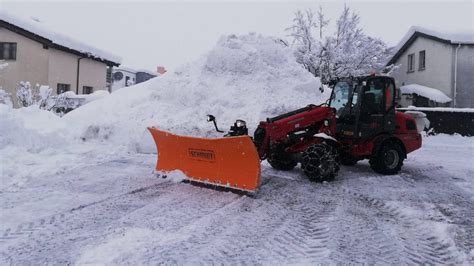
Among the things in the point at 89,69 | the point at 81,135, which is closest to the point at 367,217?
the point at 81,135

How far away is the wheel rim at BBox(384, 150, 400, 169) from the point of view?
328 inches

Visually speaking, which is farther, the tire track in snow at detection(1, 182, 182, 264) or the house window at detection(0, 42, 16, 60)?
the house window at detection(0, 42, 16, 60)

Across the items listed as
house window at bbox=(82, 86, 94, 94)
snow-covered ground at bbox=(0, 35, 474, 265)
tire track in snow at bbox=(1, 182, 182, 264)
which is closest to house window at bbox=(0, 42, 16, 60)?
house window at bbox=(82, 86, 94, 94)

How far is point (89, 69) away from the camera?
25.4m

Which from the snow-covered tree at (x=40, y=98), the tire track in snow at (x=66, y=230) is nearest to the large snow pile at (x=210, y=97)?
the snow-covered tree at (x=40, y=98)

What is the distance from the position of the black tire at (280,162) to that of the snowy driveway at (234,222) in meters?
0.60

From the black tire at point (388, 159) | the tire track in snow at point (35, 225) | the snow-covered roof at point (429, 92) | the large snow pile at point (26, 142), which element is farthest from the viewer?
the snow-covered roof at point (429, 92)

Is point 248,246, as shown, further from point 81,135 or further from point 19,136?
point 81,135

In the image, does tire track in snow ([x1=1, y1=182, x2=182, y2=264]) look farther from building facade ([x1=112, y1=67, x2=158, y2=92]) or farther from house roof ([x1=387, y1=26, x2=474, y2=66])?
building facade ([x1=112, y1=67, x2=158, y2=92])

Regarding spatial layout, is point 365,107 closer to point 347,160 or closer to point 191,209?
point 347,160

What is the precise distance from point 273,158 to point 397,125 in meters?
2.69

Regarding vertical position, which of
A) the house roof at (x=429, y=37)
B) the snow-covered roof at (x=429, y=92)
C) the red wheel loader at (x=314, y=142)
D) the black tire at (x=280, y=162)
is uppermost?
the house roof at (x=429, y=37)

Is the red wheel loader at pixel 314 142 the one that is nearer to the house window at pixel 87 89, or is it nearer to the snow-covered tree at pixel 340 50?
the snow-covered tree at pixel 340 50

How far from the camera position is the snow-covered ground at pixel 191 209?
152 inches
